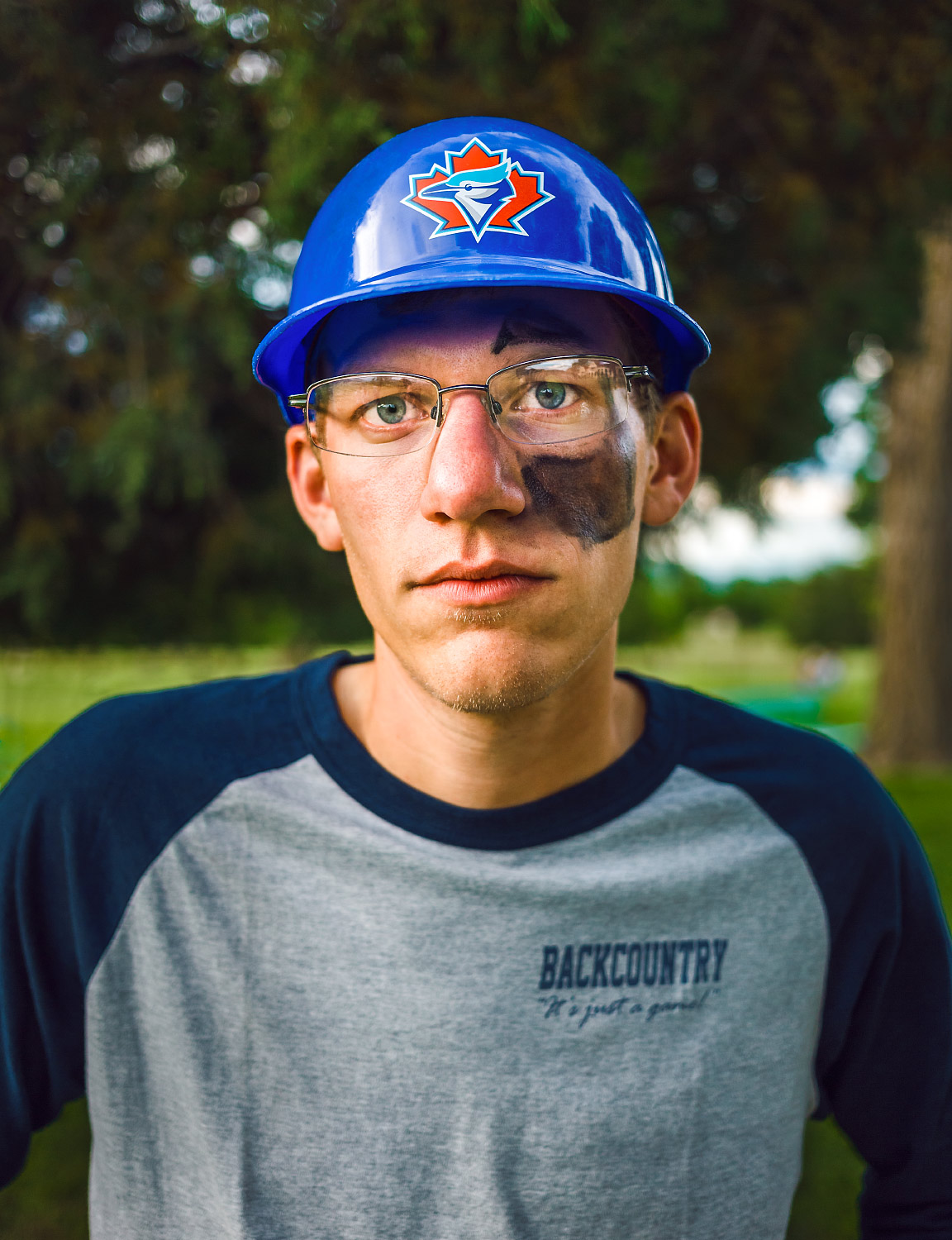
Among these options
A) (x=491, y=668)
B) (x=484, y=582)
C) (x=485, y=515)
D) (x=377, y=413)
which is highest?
(x=377, y=413)

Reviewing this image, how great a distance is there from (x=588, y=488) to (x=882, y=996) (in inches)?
44.6

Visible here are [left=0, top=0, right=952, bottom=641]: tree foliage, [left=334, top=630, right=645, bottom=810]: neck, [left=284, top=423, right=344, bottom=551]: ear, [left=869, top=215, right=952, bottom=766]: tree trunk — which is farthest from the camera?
[left=869, top=215, right=952, bottom=766]: tree trunk

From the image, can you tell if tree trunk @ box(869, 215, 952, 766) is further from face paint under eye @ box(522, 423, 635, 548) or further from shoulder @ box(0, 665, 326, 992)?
shoulder @ box(0, 665, 326, 992)

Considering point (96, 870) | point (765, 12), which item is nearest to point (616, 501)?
point (96, 870)

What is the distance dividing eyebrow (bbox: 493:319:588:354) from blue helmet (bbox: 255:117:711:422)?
0.07 meters

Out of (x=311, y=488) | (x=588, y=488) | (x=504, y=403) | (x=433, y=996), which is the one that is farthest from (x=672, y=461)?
(x=433, y=996)

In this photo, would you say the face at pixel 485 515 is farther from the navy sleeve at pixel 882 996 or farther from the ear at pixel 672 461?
the navy sleeve at pixel 882 996

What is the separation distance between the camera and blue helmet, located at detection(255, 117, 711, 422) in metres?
1.53

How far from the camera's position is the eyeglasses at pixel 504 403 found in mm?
1534

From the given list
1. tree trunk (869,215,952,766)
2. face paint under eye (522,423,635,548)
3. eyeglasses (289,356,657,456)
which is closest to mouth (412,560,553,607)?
face paint under eye (522,423,635,548)

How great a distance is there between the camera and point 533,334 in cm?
155

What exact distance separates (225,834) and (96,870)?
23 cm

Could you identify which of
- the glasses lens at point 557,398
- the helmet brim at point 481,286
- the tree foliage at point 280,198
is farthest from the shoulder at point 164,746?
the tree foliage at point 280,198

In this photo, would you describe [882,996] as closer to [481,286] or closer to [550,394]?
[550,394]
